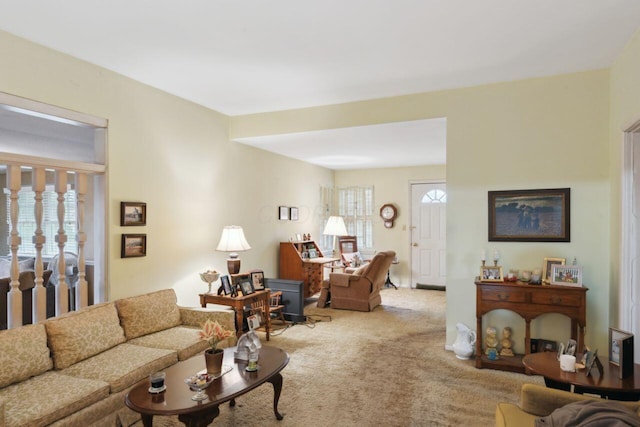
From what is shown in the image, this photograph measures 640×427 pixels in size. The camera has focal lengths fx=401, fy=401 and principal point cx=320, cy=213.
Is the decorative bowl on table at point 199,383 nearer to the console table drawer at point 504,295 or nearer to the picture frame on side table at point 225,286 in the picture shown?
the picture frame on side table at point 225,286

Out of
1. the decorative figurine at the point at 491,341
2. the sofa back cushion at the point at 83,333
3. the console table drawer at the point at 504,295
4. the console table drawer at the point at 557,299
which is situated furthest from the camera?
the decorative figurine at the point at 491,341

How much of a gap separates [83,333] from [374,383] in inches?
90.3

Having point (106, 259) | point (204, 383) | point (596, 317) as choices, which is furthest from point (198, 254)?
point (596, 317)

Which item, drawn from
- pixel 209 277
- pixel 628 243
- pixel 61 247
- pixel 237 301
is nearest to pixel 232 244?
pixel 209 277

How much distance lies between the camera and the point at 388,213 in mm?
8141

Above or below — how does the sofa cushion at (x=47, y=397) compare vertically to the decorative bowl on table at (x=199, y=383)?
below

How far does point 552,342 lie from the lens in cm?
378

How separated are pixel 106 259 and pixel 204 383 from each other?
1817mm

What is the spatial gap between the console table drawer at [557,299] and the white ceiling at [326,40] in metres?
2.01

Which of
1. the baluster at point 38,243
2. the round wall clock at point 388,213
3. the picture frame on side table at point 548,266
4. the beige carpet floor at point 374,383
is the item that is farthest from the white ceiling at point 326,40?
the round wall clock at point 388,213

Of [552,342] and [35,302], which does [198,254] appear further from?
[552,342]

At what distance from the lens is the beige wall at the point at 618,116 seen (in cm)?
296

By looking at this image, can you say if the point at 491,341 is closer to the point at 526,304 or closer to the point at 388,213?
the point at 526,304

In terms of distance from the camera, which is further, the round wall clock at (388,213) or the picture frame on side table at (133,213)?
the round wall clock at (388,213)
